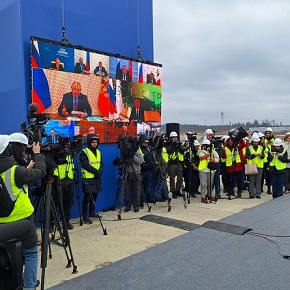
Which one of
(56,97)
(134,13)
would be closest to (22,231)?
(56,97)

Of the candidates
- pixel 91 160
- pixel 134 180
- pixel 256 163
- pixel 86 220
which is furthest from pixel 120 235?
pixel 256 163

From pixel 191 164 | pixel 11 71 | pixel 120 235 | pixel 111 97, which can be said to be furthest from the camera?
pixel 191 164

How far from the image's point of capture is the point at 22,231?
1929 mm

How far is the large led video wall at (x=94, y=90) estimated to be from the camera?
503 centimetres

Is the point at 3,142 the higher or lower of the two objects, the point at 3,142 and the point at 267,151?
the higher

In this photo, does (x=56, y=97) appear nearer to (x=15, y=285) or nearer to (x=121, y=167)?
(x=121, y=167)

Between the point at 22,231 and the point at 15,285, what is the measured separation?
0.32m

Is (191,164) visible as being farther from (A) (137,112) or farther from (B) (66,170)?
(B) (66,170)

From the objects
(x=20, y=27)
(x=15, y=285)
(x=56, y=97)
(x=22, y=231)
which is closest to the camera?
(x=15, y=285)

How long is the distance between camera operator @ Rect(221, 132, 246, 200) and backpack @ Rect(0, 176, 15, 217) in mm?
5719

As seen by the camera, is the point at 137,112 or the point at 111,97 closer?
the point at 111,97

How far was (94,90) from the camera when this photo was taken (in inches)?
229

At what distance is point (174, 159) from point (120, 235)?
2.97 meters

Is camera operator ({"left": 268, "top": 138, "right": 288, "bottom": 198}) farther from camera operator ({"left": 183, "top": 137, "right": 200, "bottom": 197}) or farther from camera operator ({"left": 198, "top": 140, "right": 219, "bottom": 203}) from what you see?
camera operator ({"left": 183, "top": 137, "right": 200, "bottom": 197})
